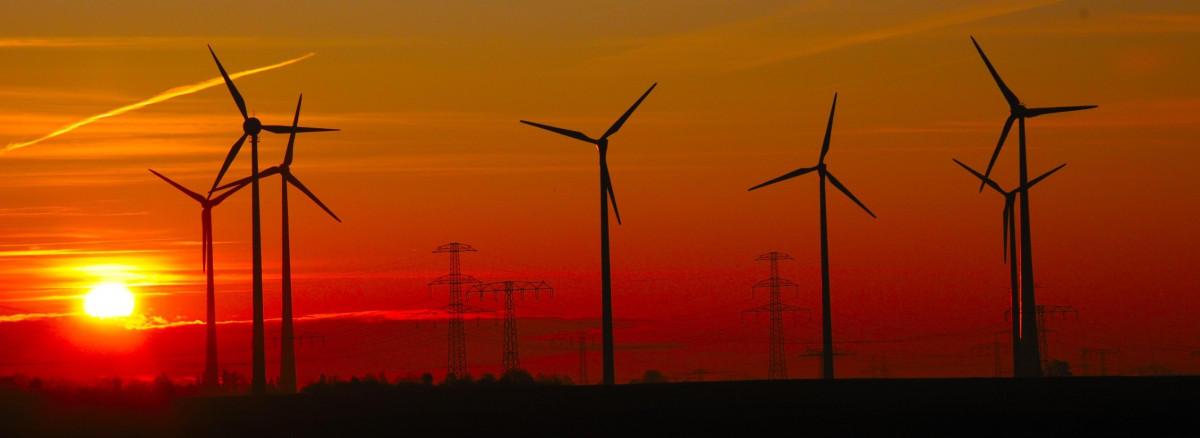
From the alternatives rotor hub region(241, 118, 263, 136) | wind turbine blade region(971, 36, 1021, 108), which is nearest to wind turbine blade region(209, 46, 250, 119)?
rotor hub region(241, 118, 263, 136)

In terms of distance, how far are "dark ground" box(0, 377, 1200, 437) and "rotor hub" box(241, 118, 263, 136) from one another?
3526 centimetres

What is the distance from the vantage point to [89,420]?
272 feet

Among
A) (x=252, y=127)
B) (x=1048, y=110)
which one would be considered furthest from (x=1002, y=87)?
(x=252, y=127)

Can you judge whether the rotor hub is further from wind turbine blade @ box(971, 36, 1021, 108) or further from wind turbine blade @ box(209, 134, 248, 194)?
wind turbine blade @ box(971, 36, 1021, 108)

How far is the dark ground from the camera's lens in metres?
73.0

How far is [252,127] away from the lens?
441 ft

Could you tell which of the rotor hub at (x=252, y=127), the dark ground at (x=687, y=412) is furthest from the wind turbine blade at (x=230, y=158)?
the dark ground at (x=687, y=412)

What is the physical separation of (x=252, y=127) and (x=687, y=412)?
204ft

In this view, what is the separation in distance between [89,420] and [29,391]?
30.6 metres

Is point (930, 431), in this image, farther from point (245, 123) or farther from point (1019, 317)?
point (245, 123)

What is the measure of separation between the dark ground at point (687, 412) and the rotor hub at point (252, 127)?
35.3 meters

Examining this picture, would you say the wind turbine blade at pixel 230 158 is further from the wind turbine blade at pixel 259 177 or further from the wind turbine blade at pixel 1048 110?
the wind turbine blade at pixel 1048 110

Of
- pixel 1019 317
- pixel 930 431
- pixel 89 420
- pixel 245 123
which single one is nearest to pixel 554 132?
pixel 245 123

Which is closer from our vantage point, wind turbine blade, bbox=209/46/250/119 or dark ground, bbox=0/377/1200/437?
dark ground, bbox=0/377/1200/437
